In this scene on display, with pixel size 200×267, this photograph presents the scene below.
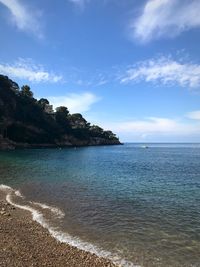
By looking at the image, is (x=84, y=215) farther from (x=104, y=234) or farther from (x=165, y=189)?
(x=165, y=189)

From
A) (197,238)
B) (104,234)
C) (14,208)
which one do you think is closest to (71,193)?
(14,208)

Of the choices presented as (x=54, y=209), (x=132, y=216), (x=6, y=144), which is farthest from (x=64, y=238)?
(x=6, y=144)

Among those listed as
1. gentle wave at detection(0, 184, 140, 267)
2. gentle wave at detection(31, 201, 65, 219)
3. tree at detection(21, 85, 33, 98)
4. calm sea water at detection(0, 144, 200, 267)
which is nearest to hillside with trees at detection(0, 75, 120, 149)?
tree at detection(21, 85, 33, 98)

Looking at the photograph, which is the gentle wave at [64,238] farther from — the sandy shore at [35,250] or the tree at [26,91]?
the tree at [26,91]

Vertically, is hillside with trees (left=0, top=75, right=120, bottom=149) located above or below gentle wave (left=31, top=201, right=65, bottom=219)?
above

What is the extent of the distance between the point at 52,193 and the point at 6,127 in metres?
121

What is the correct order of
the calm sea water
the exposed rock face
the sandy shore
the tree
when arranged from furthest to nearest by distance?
the tree
the exposed rock face
the calm sea water
the sandy shore

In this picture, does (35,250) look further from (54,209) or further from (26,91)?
(26,91)

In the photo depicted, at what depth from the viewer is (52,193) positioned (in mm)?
33750

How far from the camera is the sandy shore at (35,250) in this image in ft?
47.2

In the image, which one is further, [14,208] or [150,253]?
[14,208]

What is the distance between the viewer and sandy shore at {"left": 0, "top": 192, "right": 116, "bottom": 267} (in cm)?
1438

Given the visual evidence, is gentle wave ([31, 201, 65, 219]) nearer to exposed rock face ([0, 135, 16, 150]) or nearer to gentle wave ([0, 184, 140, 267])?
gentle wave ([0, 184, 140, 267])

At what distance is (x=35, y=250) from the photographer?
52.1 ft
